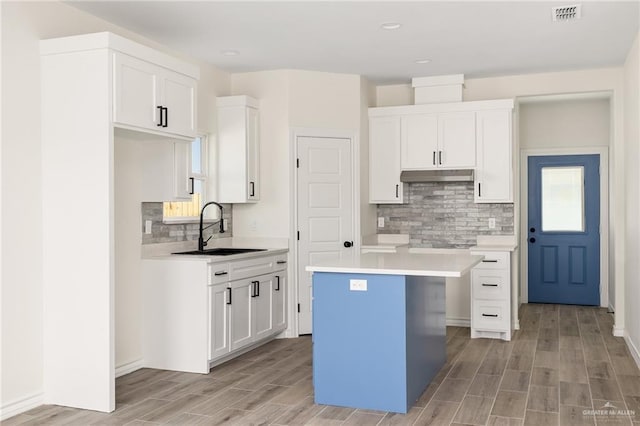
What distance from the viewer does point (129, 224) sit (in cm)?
470

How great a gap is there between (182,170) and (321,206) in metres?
1.72

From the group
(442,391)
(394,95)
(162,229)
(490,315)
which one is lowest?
(442,391)

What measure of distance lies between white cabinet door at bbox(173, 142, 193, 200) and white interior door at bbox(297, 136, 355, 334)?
1.39 m

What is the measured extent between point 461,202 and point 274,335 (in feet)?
8.07

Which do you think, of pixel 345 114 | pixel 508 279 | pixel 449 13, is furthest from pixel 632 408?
pixel 345 114

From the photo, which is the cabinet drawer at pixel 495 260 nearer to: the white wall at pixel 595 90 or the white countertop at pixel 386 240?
the white wall at pixel 595 90

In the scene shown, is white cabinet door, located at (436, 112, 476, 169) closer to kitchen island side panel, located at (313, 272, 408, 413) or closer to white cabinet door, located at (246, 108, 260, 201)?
white cabinet door, located at (246, 108, 260, 201)

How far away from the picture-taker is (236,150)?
584 centimetres

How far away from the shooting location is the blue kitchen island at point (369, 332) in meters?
3.69

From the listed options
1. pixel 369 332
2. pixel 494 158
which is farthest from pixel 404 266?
pixel 494 158

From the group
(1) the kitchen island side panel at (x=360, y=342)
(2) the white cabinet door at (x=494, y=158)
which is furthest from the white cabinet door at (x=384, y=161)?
(1) the kitchen island side panel at (x=360, y=342)

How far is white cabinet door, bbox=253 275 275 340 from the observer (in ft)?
17.4

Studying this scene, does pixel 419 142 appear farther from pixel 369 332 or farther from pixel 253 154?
pixel 369 332

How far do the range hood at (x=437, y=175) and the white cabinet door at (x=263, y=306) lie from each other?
6.04 feet
